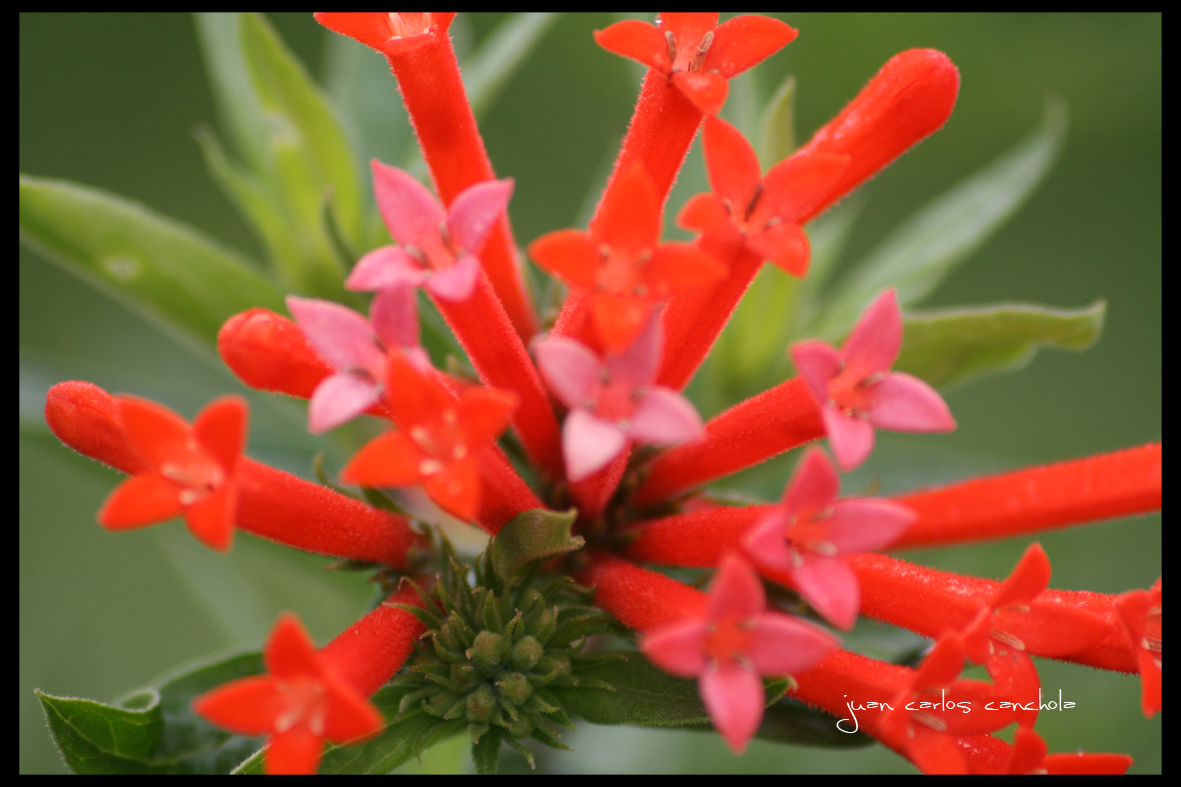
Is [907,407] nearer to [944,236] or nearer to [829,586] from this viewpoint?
[829,586]

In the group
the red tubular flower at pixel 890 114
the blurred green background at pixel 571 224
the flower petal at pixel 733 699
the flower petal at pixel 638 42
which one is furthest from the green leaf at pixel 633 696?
the blurred green background at pixel 571 224

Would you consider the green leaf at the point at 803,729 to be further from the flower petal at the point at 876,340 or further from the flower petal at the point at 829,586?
the flower petal at the point at 876,340

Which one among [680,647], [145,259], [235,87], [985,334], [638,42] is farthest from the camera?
[235,87]

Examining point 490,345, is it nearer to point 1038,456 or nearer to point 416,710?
point 416,710

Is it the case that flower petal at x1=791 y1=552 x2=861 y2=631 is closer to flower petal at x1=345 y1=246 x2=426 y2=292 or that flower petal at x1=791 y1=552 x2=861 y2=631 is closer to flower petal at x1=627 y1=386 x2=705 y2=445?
flower petal at x1=627 y1=386 x2=705 y2=445

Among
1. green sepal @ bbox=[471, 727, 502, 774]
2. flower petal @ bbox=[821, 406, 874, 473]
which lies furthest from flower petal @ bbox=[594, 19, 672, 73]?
green sepal @ bbox=[471, 727, 502, 774]

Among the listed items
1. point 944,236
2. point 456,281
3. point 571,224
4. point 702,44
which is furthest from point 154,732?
point 571,224

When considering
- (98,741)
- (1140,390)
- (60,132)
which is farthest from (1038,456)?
(60,132)
